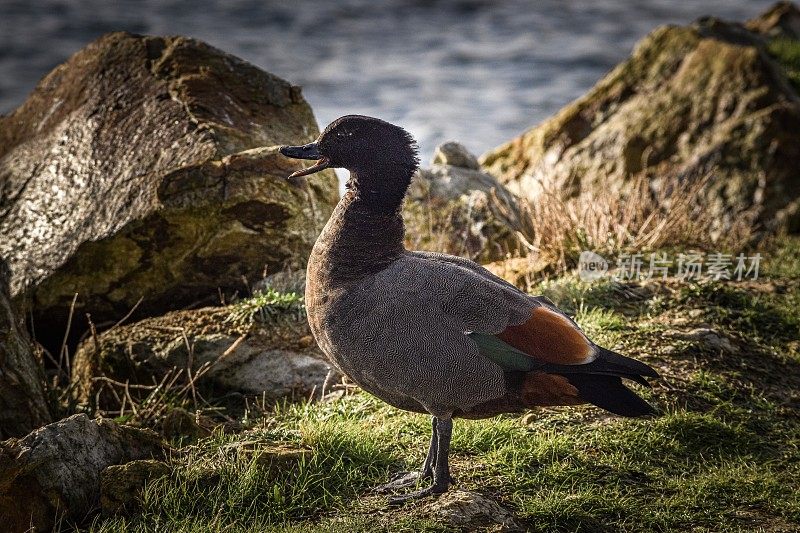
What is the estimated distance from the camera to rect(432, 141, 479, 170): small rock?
866cm

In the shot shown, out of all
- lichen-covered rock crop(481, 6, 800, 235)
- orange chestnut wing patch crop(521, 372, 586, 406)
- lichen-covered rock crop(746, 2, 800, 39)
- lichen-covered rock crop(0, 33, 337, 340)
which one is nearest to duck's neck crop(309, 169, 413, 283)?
orange chestnut wing patch crop(521, 372, 586, 406)

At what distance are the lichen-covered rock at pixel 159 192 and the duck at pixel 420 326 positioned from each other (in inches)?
79.8

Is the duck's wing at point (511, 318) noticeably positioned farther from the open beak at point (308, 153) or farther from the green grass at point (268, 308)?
the green grass at point (268, 308)

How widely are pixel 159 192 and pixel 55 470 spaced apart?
2.36m

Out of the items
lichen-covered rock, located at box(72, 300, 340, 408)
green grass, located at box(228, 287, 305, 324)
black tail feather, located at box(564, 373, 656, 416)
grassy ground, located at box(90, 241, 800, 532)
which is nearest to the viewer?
black tail feather, located at box(564, 373, 656, 416)

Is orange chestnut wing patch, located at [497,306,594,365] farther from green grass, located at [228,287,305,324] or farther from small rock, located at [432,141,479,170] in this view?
small rock, located at [432,141,479,170]

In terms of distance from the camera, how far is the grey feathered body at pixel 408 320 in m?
3.97

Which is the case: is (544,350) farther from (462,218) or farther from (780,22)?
(780,22)

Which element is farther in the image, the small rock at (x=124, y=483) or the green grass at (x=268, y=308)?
the green grass at (x=268, y=308)

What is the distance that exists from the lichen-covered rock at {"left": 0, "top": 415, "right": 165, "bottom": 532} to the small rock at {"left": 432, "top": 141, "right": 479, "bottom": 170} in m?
4.82

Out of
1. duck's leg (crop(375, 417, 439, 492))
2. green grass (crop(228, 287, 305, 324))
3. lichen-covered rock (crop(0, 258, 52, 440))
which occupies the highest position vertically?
green grass (crop(228, 287, 305, 324))

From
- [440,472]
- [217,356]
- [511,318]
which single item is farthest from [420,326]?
[217,356]

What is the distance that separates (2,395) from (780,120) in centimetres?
730

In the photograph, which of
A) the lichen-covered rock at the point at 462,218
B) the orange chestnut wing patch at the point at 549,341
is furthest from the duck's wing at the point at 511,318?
the lichen-covered rock at the point at 462,218
